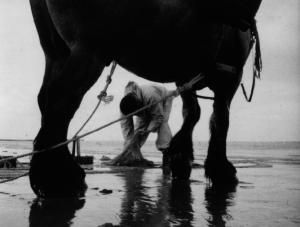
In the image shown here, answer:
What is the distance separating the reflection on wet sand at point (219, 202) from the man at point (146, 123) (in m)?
3.85

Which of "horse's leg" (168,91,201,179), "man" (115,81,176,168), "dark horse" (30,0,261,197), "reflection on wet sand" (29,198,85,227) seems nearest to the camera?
"reflection on wet sand" (29,198,85,227)

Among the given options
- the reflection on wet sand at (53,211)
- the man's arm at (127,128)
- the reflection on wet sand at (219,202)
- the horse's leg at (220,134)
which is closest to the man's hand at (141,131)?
the man's arm at (127,128)

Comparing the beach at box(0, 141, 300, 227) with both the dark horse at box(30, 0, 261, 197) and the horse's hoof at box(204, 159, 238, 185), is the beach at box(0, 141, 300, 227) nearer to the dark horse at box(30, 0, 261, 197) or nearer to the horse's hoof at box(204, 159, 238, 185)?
the dark horse at box(30, 0, 261, 197)

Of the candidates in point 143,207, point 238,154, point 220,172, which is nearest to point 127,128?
point 220,172

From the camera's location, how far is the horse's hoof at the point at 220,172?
454 centimetres

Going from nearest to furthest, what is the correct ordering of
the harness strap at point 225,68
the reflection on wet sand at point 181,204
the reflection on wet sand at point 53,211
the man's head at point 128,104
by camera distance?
the reflection on wet sand at point 53,211 < the reflection on wet sand at point 181,204 < the harness strap at point 225,68 < the man's head at point 128,104

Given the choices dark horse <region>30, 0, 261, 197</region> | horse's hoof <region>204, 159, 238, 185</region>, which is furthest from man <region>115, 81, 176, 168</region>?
dark horse <region>30, 0, 261, 197</region>

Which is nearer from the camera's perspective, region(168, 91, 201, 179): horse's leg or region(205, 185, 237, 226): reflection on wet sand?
region(205, 185, 237, 226): reflection on wet sand

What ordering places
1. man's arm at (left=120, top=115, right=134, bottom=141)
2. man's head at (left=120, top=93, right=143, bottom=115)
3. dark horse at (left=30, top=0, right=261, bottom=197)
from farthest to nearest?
man's arm at (left=120, top=115, right=134, bottom=141) → man's head at (left=120, top=93, right=143, bottom=115) → dark horse at (left=30, top=0, right=261, bottom=197)

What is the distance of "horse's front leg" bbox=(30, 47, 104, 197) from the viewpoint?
3.03 m

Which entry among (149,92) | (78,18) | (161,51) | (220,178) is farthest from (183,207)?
(149,92)

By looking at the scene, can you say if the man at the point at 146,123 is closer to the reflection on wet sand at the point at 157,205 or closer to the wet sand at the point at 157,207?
the reflection on wet sand at the point at 157,205

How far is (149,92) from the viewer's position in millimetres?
8219

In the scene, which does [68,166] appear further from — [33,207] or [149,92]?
[149,92]
